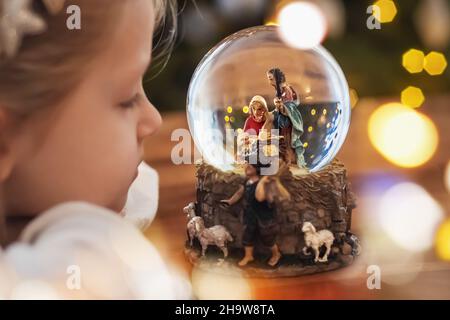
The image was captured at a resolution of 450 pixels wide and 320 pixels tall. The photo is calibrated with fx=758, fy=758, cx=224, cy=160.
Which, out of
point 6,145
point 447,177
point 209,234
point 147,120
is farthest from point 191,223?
point 447,177

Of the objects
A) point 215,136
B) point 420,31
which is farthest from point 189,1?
point 420,31

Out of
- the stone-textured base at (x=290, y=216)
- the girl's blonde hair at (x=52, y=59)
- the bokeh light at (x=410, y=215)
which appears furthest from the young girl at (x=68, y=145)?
the bokeh light at (x=410, y=215)

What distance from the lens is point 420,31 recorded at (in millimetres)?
1305

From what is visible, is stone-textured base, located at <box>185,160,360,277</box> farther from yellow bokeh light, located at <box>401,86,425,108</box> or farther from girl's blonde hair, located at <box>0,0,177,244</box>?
yellow bokeh light, located at <box>401,86,425,108</box>

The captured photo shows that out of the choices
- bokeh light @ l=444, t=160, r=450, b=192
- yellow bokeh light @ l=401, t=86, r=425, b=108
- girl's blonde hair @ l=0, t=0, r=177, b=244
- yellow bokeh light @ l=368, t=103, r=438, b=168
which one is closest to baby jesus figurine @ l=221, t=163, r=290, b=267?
girl's blonde hair @ l=0, t=0, r=177, b=244

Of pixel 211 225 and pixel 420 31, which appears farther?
pixel 420 31

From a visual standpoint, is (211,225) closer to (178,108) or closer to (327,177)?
(327,177)

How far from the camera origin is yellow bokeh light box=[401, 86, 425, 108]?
142 centimetres

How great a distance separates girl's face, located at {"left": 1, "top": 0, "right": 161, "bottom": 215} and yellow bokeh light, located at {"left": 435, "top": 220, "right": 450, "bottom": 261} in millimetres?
Answer: 401

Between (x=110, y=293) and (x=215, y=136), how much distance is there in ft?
0.78

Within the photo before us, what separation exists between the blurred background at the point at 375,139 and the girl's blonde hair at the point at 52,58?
17 cm

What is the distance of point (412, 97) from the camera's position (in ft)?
4.79

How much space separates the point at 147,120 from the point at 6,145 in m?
0.15

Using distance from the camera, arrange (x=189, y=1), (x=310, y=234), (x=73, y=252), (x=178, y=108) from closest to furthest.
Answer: (x=73, y=252) < (x=310, y=234) < (x=189, y=1) < (x=178, y=108)
